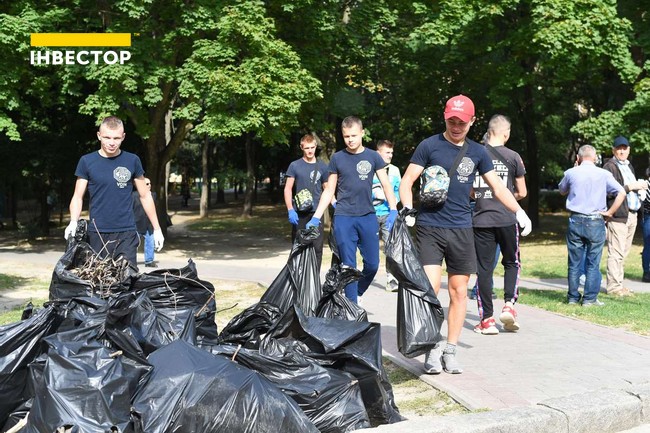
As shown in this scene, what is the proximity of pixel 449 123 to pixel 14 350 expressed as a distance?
11.1 ft

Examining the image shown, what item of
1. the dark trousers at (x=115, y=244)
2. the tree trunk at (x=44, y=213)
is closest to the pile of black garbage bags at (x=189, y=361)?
the dark trousers at (x=115, y=244)

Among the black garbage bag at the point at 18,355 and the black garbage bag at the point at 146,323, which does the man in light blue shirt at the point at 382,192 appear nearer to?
the black garbage bag at the point at 146,323

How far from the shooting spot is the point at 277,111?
17234 millimetres

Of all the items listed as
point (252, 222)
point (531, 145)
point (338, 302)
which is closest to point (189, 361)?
point (338, 302)

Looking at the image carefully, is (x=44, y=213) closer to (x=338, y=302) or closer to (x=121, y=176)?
(x=121, y=176)

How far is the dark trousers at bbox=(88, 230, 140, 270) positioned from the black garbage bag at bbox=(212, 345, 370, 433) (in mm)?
2487

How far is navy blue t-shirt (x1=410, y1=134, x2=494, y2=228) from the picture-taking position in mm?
6172

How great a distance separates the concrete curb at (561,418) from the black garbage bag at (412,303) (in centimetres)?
90

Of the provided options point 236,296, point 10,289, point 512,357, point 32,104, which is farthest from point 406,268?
point 32,104

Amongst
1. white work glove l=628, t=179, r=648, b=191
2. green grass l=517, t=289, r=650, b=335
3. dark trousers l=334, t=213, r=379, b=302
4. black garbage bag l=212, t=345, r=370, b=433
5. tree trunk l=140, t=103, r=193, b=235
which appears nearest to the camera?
black garbage bag l=212, t=345, r=370, b=433

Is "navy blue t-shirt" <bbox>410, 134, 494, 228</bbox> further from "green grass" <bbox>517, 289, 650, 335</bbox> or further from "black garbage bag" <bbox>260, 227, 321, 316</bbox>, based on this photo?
"green grass" <bbox>517, 289, 650, 335</bbox>

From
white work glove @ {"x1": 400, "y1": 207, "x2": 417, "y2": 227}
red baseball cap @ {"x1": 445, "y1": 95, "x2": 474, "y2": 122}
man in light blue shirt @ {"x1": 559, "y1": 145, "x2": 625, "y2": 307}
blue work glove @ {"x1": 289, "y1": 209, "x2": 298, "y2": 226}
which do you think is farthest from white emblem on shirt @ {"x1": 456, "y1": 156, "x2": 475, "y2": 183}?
blue work glove @ {"x1": 289, "y1": 209, "x2": 298, "y2": 226}

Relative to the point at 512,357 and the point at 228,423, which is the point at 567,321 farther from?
the point at 228,423

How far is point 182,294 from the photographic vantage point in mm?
5570
